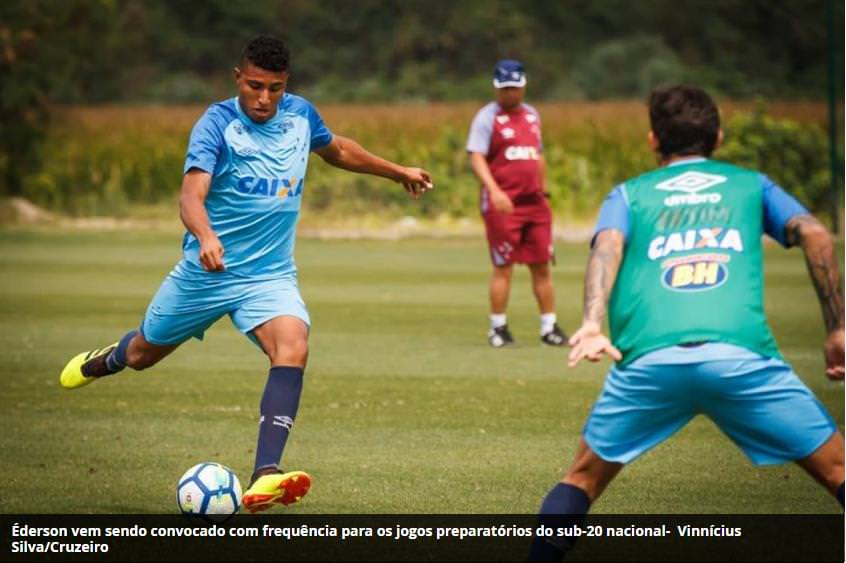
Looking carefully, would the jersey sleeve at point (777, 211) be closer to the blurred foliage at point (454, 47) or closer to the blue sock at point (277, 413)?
the blue sock at point (277, 413)

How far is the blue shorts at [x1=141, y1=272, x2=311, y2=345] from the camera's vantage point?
8.31 metres

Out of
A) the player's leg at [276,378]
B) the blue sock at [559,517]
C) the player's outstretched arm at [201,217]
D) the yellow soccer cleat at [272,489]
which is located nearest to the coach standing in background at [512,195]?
the player's leg at [276,378]

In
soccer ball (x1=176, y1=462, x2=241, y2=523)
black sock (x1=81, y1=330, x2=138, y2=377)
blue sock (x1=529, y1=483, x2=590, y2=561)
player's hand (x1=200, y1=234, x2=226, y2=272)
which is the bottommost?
soccer ball (x1=176, y1=462, x2=241, y2=523)

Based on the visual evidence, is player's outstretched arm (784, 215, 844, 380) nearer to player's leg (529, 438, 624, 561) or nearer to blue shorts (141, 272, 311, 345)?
player's leg (529, 438, 624, 561)

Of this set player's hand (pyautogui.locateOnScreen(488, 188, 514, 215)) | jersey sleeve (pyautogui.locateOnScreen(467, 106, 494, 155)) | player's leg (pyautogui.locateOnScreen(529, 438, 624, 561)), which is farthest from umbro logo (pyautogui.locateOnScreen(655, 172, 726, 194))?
jersey sleeve (pyautogui.locateOnScreen(467, 106, 494, 155))

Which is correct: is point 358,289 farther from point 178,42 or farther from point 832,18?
point 178,42

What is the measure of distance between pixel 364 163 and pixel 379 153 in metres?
26.4

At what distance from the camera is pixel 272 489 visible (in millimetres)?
7301

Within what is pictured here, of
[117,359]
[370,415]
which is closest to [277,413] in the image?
[117,359]

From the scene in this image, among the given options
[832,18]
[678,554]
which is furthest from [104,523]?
[832,18]

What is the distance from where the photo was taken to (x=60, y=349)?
1427 cm

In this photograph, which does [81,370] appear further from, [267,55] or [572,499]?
[572,499]

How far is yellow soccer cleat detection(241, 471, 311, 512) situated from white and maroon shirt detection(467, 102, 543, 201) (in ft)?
25.6

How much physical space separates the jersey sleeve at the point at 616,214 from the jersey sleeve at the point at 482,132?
865 cm
